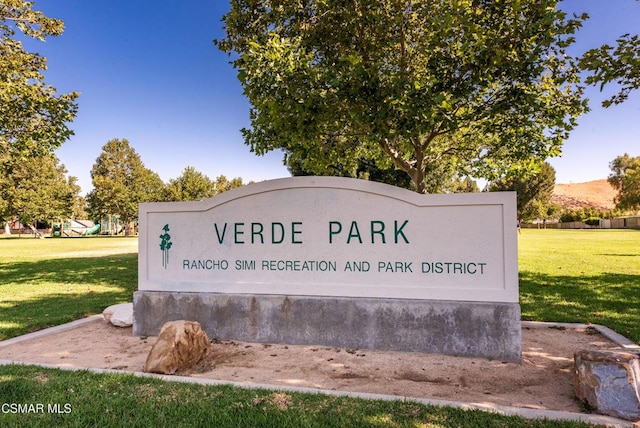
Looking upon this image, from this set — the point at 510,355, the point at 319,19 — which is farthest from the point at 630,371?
the point at 319,19

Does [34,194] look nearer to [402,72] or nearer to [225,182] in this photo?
[225,182]

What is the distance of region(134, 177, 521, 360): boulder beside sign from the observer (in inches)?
197

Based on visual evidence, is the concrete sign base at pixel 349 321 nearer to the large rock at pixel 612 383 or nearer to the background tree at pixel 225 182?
the large rock at pixel 612 383

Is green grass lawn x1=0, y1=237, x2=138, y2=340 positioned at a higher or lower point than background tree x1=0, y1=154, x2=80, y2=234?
lower

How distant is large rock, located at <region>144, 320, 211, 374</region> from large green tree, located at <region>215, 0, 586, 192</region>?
4422mm

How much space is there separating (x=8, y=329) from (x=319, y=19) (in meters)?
7.92

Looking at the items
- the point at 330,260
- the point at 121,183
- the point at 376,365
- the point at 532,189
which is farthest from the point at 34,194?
the point at 532,189

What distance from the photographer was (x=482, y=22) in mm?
7465

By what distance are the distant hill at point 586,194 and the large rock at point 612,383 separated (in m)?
181

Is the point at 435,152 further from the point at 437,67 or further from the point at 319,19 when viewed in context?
the point at 319,19

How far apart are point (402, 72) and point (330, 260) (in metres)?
4.55

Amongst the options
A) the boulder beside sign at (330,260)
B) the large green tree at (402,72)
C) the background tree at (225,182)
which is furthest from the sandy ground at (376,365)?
the background tree at (225,182)

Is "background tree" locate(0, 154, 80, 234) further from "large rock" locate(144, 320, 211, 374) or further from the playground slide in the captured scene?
"large rock" locate(144, 320, 211, 374)

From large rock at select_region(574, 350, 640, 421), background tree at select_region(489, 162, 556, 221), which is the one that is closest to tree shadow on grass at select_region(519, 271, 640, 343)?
large rock at select_region(574, 350, 640, 421)
